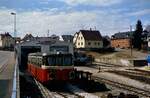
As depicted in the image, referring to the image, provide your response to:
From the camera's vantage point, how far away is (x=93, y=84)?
30.6 m

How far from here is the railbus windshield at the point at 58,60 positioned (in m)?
27.6

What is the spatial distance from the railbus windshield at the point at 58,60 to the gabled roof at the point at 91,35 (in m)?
99.9

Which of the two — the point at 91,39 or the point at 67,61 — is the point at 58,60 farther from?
the point at 91,39

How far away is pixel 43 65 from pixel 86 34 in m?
102

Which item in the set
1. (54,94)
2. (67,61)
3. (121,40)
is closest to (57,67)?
(67,61)

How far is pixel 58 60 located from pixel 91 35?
10245cm

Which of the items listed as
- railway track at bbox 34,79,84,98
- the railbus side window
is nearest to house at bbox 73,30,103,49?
the railbus side window

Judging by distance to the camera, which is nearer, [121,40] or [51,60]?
[51,60]

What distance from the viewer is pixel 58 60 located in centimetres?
2769

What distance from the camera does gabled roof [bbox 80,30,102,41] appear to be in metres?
128

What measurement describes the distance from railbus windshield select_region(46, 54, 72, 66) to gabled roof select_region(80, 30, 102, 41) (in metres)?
99.9

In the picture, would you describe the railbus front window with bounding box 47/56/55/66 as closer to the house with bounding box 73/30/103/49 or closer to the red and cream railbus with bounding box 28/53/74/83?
the red and cream railbus with bounding box 28/53/74/83

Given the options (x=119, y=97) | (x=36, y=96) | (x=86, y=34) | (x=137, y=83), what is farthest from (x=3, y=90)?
(x=86, y=34)

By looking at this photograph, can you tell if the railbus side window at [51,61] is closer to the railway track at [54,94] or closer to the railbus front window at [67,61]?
the railbus front window at [67,61]
